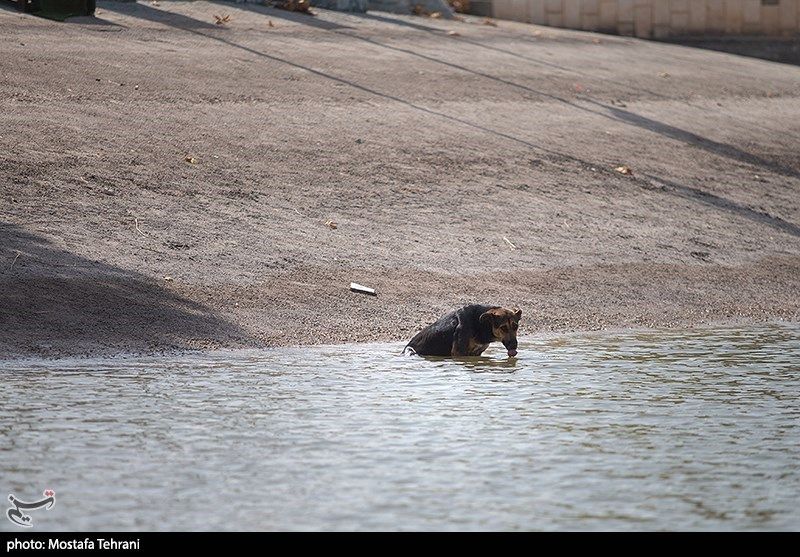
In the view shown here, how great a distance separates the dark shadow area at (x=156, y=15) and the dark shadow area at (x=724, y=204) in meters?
6.89

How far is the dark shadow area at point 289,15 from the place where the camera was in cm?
2122

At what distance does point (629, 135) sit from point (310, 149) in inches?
188

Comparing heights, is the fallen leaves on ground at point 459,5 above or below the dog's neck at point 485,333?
above

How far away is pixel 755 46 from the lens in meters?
26.7

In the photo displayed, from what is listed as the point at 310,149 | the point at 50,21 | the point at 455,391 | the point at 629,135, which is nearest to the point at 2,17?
the point at 50,21

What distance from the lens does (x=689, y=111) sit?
1995cm

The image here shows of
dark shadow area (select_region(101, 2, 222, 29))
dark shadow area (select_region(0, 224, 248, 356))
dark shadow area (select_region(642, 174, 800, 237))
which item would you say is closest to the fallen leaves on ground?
dark shadow area (select_region(101, 2, 222, 29))

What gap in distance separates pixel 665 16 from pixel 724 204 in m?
12.0

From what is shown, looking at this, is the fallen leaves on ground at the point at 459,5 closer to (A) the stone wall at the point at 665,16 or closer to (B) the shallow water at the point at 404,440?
(A) the stone wall at the point at 665,16

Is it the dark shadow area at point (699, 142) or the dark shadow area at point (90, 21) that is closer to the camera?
the dark shadow area at point (699, 142)

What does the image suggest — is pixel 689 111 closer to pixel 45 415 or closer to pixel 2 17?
pixel 2 17

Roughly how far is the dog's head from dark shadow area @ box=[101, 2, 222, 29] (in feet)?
35.6

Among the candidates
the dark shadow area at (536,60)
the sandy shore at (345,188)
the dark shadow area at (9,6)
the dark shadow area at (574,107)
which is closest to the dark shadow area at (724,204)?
the sandy shore at (345,188)
